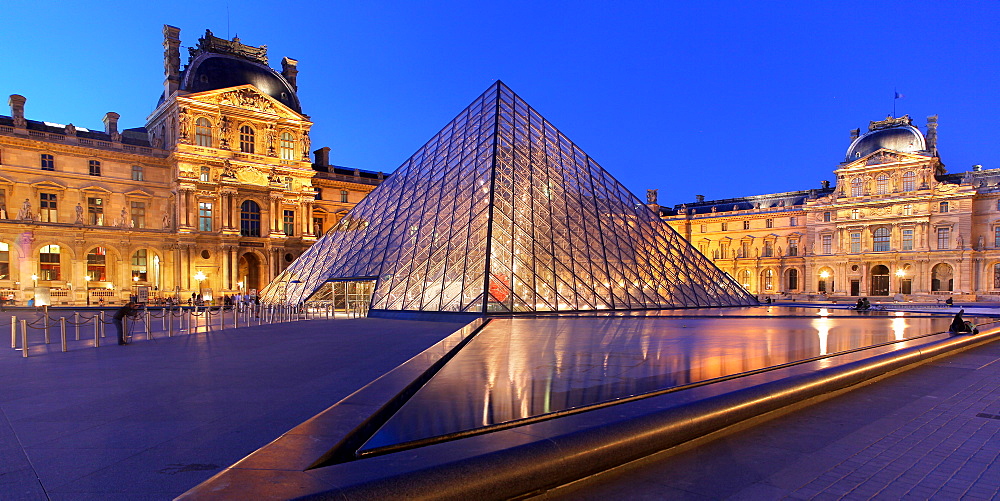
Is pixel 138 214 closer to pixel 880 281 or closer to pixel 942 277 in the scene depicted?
pixel 880 281

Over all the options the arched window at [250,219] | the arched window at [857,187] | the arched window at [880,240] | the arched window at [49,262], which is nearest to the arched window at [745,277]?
the arched window at [880,240]

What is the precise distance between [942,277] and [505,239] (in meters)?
47.5

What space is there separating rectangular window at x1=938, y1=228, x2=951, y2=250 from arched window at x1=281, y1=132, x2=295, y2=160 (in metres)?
51.6

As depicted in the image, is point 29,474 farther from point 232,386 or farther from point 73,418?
point 232,386

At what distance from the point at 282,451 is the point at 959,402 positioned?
600 centimetres

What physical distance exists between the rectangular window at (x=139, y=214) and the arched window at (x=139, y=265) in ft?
5.52

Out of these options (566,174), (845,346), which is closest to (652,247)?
(566,174)

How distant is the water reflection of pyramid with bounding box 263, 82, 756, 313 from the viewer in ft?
58.6

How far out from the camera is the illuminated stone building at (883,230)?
152 ft

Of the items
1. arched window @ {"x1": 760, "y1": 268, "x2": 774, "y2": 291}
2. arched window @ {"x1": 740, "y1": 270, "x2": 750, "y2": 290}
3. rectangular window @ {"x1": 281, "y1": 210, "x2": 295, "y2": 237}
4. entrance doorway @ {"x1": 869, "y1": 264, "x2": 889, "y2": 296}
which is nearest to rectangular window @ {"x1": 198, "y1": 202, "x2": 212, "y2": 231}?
rectangular window @ {"x1": 281, "y1": 210, "x2": 295, "y2": 237}

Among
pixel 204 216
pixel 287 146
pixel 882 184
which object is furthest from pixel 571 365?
pixel 882 184

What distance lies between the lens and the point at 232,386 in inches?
233

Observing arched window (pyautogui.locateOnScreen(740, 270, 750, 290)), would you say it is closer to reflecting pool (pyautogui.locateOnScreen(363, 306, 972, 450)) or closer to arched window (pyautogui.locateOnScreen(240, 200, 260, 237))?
arched window (pyautogui.locateOnScreen(240, 200, 260, 237))

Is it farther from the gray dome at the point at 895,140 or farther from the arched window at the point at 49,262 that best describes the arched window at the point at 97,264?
the gray dome at the point at 895,140
